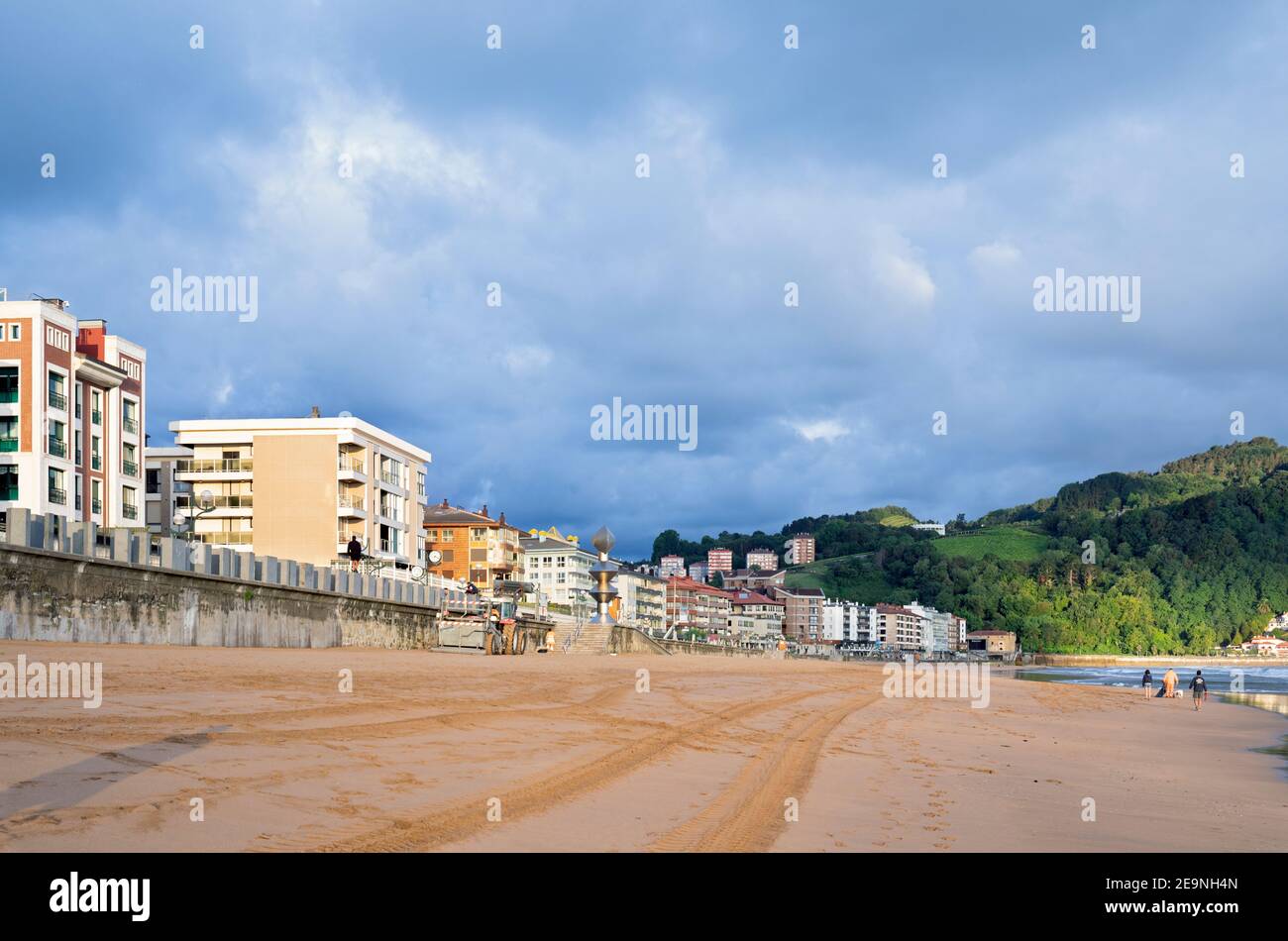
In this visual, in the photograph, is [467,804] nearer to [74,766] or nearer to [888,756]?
[74,766]

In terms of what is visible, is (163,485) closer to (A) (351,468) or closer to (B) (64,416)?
(A) (351,468)

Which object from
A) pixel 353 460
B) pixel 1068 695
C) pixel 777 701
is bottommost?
pixel 1068 695

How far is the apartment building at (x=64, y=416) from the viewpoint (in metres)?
62.2

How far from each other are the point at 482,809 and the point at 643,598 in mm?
175126

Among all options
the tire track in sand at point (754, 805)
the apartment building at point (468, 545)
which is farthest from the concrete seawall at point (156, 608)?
the apartment building at point (468, 545)

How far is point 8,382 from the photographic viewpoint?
62375mm

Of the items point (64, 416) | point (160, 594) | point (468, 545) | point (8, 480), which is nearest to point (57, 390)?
point (64, 416)

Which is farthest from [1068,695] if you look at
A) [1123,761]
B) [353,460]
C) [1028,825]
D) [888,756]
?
[353,460]

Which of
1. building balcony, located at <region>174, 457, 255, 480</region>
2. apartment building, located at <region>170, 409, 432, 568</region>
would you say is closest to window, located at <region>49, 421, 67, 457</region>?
Answer: apartment building, located at <region>170, 409, 432, 568</region>

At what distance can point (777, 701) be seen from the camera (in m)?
26.9

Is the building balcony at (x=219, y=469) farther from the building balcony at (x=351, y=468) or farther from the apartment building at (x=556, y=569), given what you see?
the apartment building at (x=556, y=569)

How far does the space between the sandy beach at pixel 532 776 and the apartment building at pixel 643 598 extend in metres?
141
